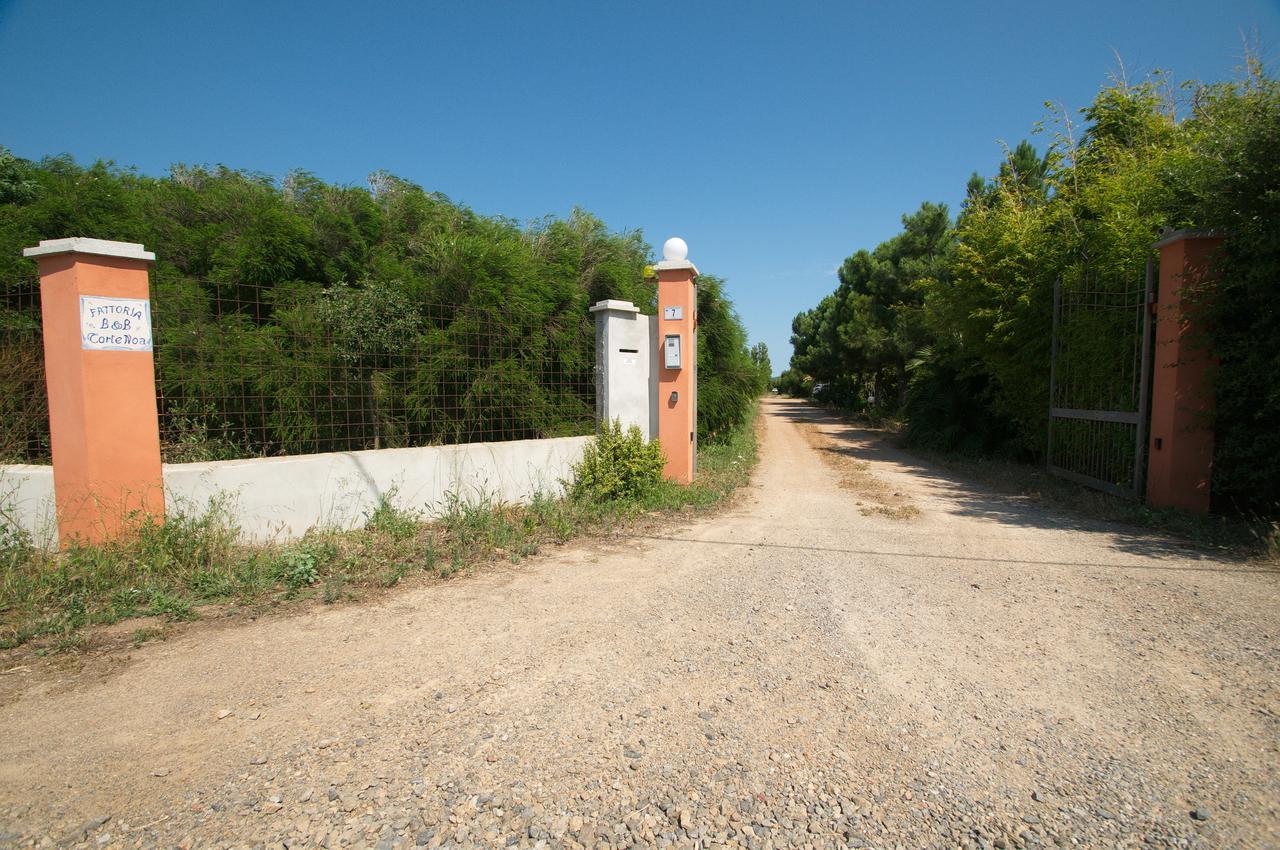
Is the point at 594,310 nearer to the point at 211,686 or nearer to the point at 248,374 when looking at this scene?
the point at 248,374

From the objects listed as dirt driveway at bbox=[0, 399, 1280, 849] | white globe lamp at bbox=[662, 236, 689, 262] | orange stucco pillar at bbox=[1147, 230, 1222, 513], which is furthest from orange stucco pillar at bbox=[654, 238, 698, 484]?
orange stucco pillar at bbox=[1147, 230, 1222, 513]

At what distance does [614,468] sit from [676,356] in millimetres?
1686

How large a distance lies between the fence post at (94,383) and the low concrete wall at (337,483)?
9.1 inches

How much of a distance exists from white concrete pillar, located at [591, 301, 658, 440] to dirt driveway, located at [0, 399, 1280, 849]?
11.2 ft

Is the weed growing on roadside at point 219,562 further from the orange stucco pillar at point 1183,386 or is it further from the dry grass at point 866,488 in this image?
the orange stucco pillar at point 1183,386

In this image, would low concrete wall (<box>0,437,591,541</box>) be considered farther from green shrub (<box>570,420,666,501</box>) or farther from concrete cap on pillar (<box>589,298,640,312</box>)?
concrete cap on pillar (<box>589,298,640,312</box>)

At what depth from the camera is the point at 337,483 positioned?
5703 millimetres

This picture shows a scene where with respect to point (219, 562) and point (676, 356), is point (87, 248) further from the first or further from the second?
point (676, 356)

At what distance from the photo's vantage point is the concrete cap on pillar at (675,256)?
7.86 meters

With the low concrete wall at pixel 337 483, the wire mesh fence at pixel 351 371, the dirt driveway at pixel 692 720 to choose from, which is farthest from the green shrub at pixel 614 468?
the dirt driveway at pixel 692 720

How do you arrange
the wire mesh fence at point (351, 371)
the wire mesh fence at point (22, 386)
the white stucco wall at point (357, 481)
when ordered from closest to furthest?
1. the wire mesh fence at point (22, 386)
2. the white stucco wall at point (357, 481)
3. the wire mesh fence at point (351, 371)

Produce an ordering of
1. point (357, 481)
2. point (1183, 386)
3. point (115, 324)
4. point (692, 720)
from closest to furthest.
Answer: point (692, 720), point (115, 324), point (357, 481), point (1183, 386)

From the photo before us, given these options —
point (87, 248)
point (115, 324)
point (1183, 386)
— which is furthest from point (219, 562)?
point (1183, 386)

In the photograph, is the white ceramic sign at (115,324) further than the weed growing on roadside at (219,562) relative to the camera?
Yes
